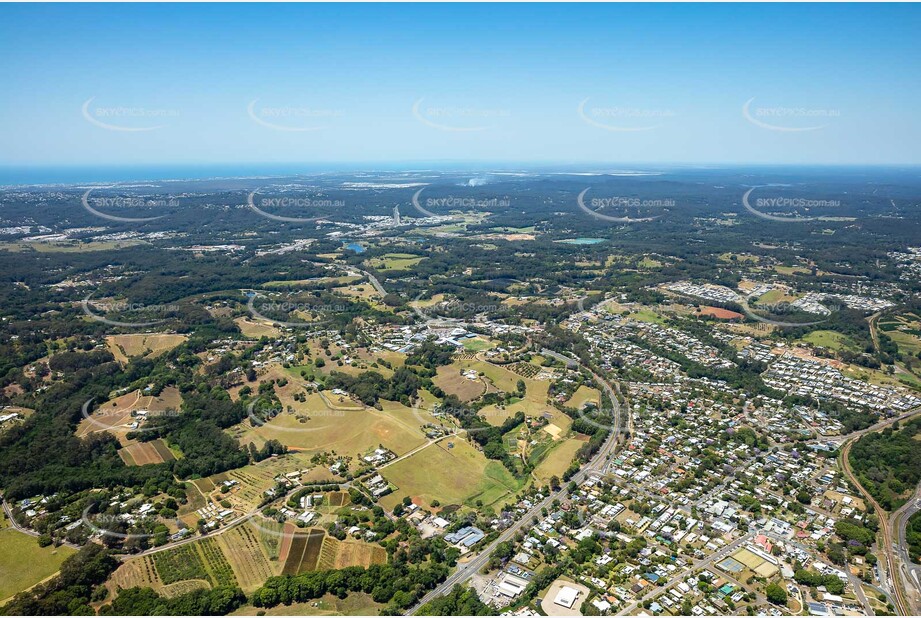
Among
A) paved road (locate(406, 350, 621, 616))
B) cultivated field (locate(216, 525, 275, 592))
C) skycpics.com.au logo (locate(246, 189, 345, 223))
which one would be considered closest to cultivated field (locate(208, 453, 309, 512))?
cultivated field (locate(216, 525, 275, 592))

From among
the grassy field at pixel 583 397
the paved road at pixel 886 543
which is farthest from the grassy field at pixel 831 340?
the grassy field at pixel 583 397

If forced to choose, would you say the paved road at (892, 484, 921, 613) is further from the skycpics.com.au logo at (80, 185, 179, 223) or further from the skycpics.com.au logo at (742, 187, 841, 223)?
the skycpics.com.au logo at (80, 185, 179, 223)

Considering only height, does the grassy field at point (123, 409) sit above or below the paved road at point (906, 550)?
above

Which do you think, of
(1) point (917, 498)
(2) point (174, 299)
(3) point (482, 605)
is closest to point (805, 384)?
(1) point (917, 498)

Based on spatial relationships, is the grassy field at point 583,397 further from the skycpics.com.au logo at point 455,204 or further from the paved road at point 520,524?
the skycpics.com.au logo at point 455,204

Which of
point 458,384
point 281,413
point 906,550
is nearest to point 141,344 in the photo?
point 281,413

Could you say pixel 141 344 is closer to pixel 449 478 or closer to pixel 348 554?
pixel 449 478
